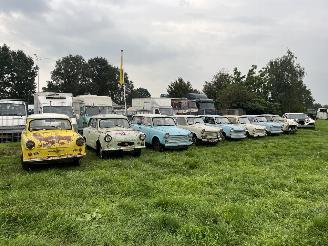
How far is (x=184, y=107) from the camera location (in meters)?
30.1

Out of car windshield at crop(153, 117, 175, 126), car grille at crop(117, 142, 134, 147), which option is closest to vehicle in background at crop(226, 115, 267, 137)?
car windshield at crop(153, 117, 175, 126)

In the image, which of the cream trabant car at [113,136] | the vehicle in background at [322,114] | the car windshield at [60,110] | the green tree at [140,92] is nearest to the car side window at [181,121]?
the cream trabant car at [113,136]

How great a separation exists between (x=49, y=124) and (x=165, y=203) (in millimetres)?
6428

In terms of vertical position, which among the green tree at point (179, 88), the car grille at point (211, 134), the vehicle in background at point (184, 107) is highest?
the green tree at point (179, 88)

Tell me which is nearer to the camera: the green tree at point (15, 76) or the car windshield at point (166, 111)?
the car windshield at point (166, 111)

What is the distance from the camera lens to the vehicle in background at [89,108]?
68.3ft

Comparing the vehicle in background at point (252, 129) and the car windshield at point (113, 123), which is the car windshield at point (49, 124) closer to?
the car windshield at point (113, 123)

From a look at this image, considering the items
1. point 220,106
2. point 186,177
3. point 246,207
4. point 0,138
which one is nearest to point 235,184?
point 186,177

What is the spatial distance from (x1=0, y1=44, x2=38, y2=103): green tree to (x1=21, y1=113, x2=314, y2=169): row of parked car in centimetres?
4700

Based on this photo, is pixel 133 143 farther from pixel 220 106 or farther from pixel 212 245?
pixel 220 106

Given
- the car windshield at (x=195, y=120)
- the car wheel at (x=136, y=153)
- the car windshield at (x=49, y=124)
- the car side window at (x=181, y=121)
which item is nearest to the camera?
the car windshield at (x=49, y=124)

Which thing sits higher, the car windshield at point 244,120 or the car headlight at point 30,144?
the car windshield at point 244,120

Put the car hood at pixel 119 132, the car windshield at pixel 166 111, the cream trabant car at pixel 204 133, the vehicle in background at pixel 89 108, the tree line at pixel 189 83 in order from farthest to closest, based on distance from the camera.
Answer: the tree line at pixel 189 83, the car windshield at pixel 166 111, the vehicle in background at pixel 89 108, the cream trabant car at pixel 204 133, the car hood at pixel 119 132

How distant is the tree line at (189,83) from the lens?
4347 cm
